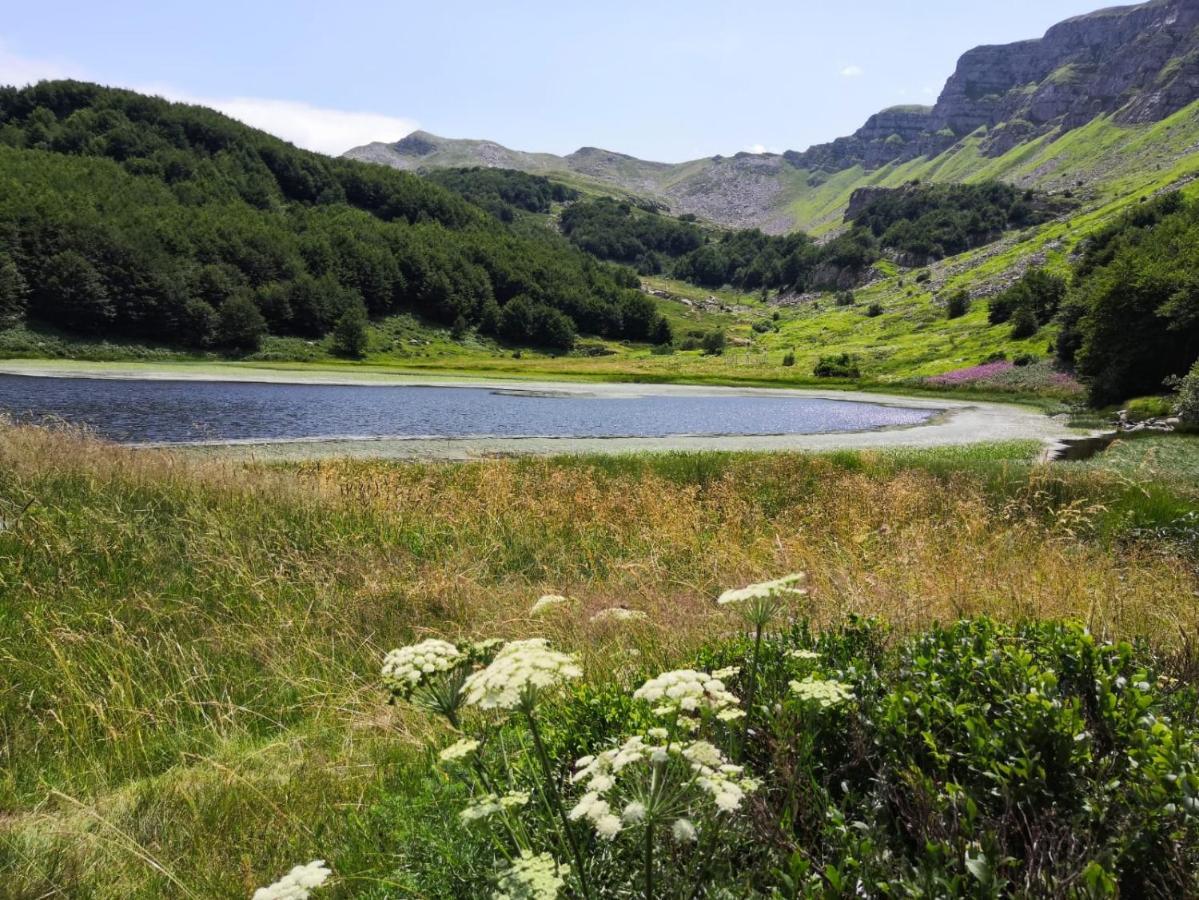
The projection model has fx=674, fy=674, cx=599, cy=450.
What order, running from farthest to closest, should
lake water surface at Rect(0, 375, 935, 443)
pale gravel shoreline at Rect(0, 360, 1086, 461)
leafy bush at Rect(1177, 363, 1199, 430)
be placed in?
lake water surface at Rect(0, 375, 935, 443), leafy bush at Rect(1177, 363, 1199, 430), pale gravel shoreline at Rect(0, 360, 1086, 461)

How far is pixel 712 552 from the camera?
11.0 metres

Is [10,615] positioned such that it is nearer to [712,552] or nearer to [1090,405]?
[712,552]

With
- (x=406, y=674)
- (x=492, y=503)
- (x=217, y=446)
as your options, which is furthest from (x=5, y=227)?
(x=406, y=674)

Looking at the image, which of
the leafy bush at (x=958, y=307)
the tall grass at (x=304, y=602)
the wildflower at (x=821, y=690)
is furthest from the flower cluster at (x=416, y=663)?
the leafy bush at (x=958, y=307)

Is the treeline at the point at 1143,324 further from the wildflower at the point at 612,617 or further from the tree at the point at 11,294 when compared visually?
the tree at the point at 11,294

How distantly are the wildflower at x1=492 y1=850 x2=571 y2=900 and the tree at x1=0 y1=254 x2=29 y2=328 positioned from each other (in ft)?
447

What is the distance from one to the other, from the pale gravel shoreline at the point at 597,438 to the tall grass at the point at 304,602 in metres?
4.74

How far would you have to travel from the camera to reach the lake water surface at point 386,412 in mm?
40125

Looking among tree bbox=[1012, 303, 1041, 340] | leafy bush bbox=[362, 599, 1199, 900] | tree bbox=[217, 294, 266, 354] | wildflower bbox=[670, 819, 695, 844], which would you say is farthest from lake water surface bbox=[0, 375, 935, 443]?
tree bbox=[217, 294, 266, 354]

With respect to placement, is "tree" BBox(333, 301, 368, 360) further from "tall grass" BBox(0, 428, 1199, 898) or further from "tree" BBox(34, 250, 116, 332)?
"tall grass" BBox(0, 428, 1199, 898)

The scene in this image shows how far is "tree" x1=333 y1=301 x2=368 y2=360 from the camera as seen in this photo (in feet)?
440

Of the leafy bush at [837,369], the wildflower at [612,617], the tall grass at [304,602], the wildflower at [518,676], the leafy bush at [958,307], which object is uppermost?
the leafy bush at [958,307]

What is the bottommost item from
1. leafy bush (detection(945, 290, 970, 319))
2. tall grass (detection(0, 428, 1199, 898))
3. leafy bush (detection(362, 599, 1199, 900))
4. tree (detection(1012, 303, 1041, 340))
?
tall grass (detection(0, 428, 1199, 898))

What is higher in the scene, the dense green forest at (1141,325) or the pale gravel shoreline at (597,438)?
the dense green forest at (1141,325)
